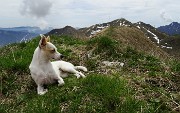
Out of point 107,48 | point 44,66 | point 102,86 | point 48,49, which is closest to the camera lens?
point 102,86

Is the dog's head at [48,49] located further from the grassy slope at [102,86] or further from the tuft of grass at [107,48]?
the tuft of grass at [107,48]

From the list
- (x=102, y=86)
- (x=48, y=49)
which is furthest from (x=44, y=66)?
(x=102, y=86)

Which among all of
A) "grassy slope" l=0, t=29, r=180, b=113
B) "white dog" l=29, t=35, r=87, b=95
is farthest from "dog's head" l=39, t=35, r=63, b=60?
"grassy slope" l=0, t=29, r=180, b=113

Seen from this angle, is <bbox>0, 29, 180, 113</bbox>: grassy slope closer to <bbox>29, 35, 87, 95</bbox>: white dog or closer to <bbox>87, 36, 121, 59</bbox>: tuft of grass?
<bbox>87, 36, 121, 59</bbox>: tuft of grass

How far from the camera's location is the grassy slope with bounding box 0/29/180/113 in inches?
426

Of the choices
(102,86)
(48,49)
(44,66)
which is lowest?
(102,86)

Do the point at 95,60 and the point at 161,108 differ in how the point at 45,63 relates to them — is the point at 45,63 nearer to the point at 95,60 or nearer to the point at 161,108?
the point at 95,60

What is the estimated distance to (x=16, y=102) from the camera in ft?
40.7

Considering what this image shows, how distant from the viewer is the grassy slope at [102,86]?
1082 cm

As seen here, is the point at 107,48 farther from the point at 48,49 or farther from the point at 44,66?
the point at 48,49

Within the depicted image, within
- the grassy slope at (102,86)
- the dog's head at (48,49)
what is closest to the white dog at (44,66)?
the dog's head at (48,49)

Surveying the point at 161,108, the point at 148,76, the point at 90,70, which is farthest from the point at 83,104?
the point at 90,70

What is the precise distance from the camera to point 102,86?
11438 millimetres

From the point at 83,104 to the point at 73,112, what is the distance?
1.33 ft
